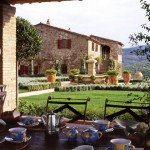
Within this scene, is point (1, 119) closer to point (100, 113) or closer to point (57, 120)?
point (57, 120)

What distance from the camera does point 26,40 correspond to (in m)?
21.1

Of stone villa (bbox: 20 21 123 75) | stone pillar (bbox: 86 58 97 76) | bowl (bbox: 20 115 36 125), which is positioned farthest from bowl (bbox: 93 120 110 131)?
stone villa (bbox: 20 21 123 75)

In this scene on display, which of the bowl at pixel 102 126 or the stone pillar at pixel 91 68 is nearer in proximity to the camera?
the bowl at pixel 102 126

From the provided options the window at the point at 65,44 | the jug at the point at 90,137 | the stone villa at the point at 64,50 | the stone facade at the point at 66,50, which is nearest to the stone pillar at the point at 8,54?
the jug at the point at 90,137

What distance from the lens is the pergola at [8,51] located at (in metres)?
6.67

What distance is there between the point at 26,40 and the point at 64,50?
12.9 meters

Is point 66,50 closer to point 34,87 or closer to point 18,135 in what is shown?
point 34,87

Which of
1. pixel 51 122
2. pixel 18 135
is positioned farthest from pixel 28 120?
pixel 18 135

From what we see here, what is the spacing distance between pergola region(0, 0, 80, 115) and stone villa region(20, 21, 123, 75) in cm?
2500

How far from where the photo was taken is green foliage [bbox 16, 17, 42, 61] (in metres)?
18.8

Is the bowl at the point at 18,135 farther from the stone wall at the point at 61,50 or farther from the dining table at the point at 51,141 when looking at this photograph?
the stone wall at the point at 61,50

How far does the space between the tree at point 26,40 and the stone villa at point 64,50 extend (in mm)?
9584

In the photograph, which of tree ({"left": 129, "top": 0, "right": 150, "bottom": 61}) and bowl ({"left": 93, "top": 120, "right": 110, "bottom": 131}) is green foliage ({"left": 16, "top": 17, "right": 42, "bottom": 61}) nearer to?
tree ({"left": 129, "top": 0, "right": 150, "bottom": 61})

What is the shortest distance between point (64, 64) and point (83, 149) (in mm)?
30721
